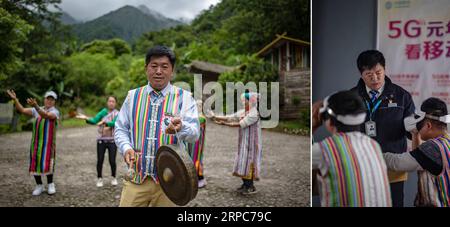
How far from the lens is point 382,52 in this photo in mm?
3543

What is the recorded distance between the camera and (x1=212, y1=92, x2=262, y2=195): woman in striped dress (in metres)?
3.71

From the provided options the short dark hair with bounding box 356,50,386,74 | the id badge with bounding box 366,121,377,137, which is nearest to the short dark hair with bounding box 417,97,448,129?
the id badge with bounding box 366,121,377,137

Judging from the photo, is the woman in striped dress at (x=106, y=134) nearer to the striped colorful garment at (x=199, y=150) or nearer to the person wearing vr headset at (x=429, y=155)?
the striped colorful garment at (x=199, y=150)

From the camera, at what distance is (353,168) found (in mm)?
2635

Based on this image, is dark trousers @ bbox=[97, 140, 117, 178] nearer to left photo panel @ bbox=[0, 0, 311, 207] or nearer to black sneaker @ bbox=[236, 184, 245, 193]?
left photo panel @ bbox=[0, 0, 311, 207]

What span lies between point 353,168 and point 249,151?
1287 mm

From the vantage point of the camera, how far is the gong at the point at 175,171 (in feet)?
9.12

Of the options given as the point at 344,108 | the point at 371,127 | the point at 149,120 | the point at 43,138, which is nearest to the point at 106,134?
the point at 43,138

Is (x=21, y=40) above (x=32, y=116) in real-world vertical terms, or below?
above

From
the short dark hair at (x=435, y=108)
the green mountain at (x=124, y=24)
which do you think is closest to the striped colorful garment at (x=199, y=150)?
the green mountain at (x=124, y=24)

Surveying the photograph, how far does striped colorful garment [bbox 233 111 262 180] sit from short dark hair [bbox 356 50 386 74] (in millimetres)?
1099
